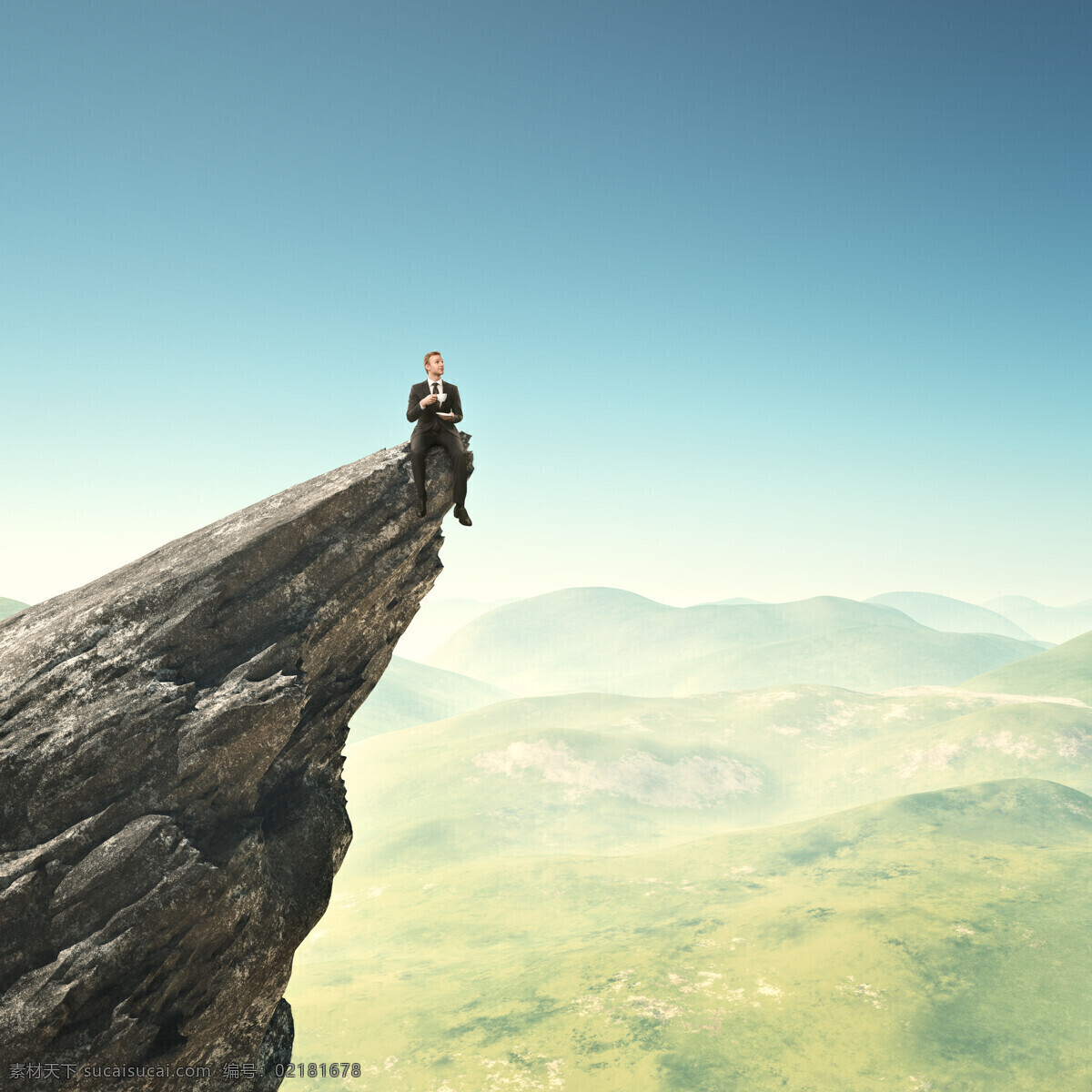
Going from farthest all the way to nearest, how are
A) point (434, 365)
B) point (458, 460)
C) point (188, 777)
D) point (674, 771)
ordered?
point (674, 771) → point (458, 460) → point (434, 365) → point (188, 777)

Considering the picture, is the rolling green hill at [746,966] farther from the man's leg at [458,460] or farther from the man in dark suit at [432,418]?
the man in dark suit at [432,418]

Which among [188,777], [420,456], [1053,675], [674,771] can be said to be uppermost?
[420,456]

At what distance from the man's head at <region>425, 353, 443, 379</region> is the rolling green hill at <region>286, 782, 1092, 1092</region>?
50399 mm

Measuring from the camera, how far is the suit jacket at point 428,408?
63.0ft

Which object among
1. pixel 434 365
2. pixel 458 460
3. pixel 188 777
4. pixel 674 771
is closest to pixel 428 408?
pixel 434 365

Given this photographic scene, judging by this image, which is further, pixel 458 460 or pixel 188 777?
pixel 458 460

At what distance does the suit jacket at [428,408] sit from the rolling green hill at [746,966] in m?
49.1

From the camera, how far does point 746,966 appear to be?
6094 cm

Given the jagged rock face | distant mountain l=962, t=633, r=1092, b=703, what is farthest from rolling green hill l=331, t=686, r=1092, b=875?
the jagged rock face

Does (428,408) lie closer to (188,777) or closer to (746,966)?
(188,777)

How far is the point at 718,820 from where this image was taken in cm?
11819

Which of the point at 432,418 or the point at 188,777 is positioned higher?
the point at 432,418

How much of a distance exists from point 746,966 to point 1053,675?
158 meters

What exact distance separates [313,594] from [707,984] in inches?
2194
